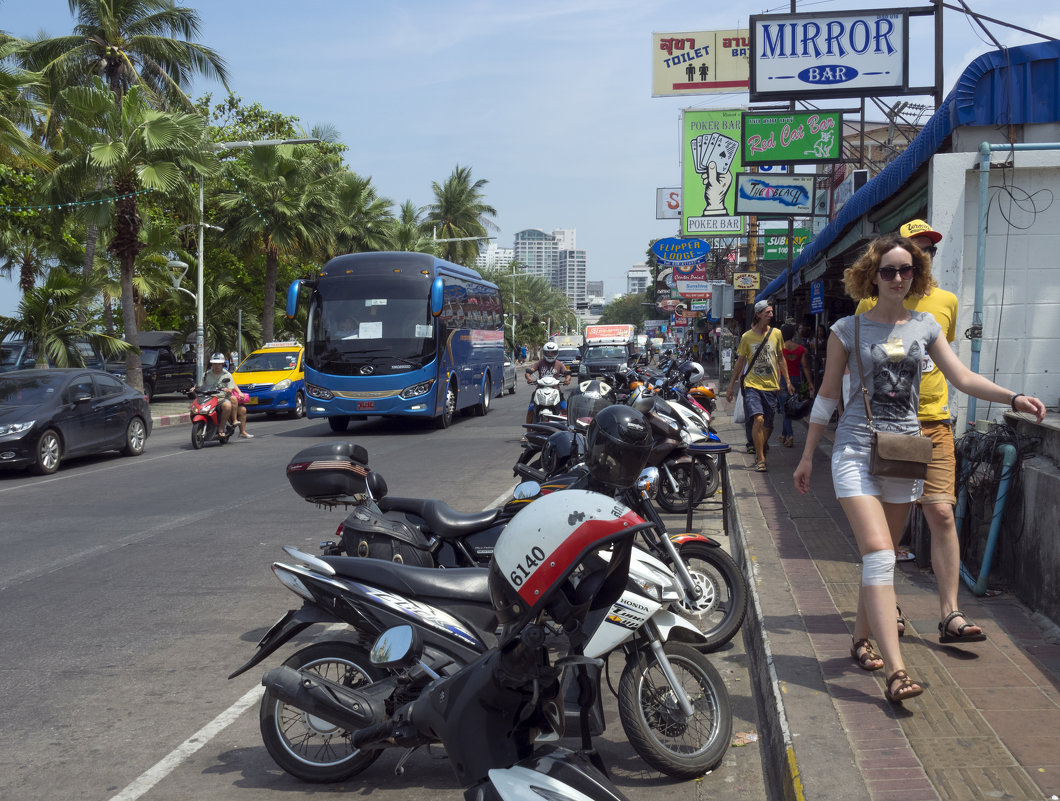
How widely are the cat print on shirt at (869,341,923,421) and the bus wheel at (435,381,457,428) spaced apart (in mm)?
15363

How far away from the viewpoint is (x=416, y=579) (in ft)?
13.2

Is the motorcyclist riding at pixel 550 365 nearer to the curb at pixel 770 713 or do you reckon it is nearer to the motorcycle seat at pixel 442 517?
the curb at pixel 770 713

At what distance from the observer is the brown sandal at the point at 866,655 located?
460 cm

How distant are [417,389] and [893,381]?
14568mm

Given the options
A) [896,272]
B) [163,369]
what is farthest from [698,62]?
[896,272]

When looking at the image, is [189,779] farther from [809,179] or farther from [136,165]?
[136,165]

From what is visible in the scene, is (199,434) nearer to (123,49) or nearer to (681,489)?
(681,489)

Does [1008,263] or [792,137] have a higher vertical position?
[792,137]

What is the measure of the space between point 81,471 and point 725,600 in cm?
1131

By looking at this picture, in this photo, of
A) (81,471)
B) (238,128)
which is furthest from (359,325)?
(238,128)

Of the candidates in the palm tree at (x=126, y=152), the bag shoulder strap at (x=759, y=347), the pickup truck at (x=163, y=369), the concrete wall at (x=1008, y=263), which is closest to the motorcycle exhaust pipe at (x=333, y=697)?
the concrete wall at (x=1008, y=263)

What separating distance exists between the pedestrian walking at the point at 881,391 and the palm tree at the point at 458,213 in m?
59.7

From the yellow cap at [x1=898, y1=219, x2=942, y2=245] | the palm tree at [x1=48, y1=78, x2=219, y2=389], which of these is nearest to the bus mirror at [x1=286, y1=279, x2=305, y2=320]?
the palm tree at [x1=48, y1=78, x2=219, y2=389]

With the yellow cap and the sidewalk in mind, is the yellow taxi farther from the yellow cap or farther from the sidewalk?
the yellow cap
